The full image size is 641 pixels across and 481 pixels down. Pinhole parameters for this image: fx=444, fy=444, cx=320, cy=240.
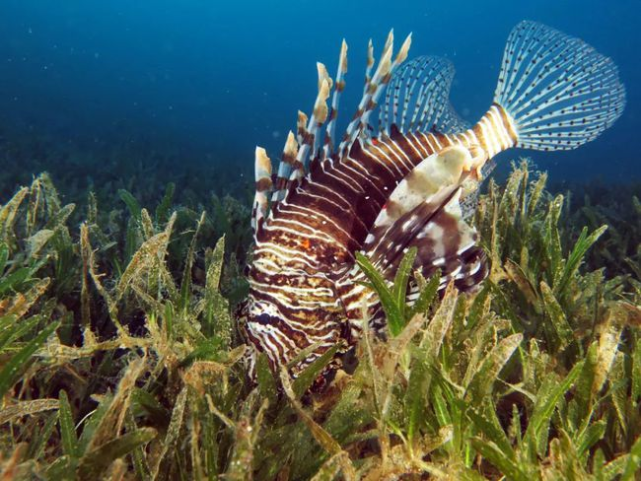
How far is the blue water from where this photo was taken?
46.9 m

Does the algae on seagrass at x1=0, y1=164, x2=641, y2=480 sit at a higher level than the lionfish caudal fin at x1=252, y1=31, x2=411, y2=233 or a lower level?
lower

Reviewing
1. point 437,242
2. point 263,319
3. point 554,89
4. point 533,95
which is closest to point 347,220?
point 437,242

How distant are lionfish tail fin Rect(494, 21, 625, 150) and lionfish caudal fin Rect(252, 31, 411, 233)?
5.93 feet

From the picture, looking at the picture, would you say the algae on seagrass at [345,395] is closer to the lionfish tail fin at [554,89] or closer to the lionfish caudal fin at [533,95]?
the lionfish caudal fin at [533,95]

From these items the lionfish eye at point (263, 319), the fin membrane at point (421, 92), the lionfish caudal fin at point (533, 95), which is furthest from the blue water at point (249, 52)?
the lionfish eye at point (263, 319)

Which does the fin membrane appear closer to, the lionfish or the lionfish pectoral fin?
Answer: the lionfish

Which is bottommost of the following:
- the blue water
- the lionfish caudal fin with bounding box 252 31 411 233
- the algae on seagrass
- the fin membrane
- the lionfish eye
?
the algae on seagrass

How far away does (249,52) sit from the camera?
107 m

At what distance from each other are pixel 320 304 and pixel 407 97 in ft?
8.84

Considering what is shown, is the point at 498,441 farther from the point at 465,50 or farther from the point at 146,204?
the point at 465,50

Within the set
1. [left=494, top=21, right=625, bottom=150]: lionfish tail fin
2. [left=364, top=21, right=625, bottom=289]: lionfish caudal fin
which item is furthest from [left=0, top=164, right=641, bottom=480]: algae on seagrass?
[left=494, top=21, right=625, bottom=150]: lionfish tail fin

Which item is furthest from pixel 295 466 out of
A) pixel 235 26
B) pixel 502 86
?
pixel 235 26

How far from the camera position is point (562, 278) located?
102 inches

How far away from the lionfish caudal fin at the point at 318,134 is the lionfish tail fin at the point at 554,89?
1.81m
